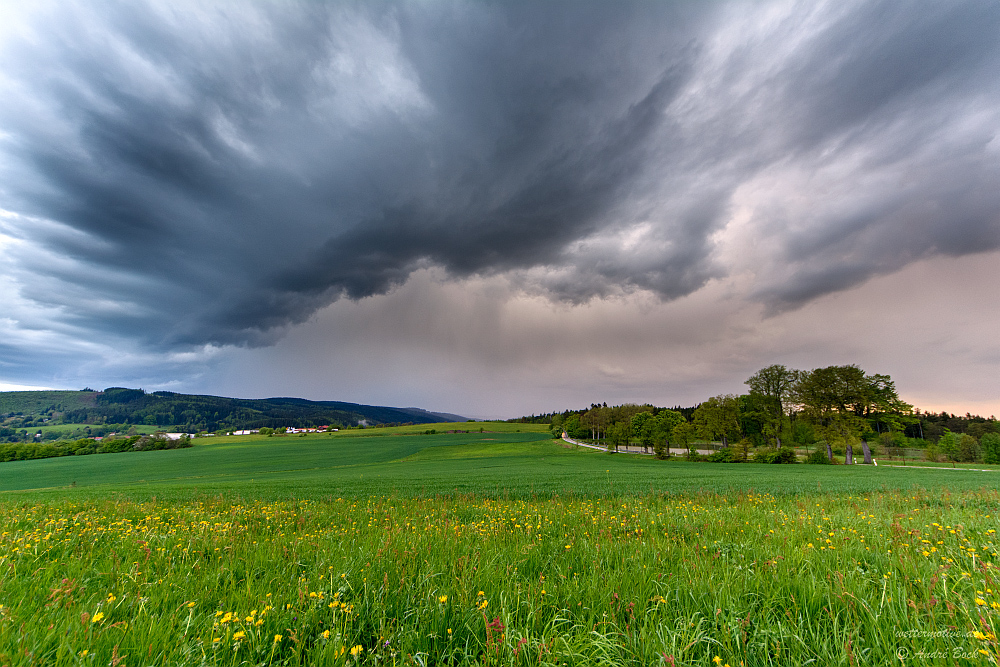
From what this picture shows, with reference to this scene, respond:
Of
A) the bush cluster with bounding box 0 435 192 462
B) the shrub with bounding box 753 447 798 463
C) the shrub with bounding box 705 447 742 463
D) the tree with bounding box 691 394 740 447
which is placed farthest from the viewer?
the bush cluster with bounding box 0 435 192 462

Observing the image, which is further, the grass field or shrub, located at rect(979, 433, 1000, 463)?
shrub, located at rect(979, 433, 1000, 463)

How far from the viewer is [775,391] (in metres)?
67.9

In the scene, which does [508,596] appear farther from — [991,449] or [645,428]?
[991,449]

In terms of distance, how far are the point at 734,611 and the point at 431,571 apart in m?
3.60

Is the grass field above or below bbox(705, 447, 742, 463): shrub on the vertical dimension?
above

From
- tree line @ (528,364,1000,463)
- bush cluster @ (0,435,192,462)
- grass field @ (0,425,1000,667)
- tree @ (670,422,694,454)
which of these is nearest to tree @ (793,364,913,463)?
tree line @ (528,364,1000,463)

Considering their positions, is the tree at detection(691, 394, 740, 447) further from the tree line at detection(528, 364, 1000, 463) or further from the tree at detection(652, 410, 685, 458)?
the tree at detection(652, 410, 685, 458)

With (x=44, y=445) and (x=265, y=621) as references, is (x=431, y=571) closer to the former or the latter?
(x=265, y=621)

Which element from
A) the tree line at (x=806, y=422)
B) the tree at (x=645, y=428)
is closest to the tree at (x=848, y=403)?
the tree line at (x=806, y=422)

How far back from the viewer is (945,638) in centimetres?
321

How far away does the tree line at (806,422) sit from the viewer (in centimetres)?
5441

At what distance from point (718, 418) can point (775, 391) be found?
11037 millimetres

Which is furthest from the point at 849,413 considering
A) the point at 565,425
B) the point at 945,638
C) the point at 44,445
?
the point at 44,445

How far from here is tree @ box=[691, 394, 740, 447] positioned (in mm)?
67375
